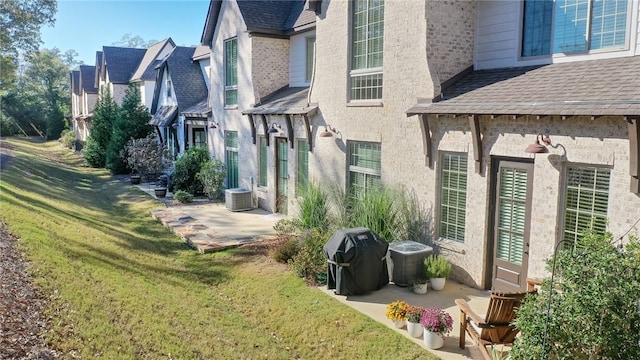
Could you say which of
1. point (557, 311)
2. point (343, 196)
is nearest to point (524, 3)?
point (343, 196)

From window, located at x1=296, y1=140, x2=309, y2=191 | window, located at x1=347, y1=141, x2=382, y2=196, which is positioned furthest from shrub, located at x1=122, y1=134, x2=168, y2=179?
window, located at x1=347, y1=141, x2=382, y2=196

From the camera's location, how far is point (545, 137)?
850 cm

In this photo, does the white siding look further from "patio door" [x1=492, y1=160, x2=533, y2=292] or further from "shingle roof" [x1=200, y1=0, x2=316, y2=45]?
"patio door" [x1=492, y1=160, x2=533, y2=292]

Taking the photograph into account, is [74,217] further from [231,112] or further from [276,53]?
[276,53]

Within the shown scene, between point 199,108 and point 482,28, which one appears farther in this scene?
point 199,108

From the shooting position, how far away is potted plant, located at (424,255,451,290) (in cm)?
995

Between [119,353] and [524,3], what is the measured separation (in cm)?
986

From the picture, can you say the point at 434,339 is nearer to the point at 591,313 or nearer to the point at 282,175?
the point at 591,313

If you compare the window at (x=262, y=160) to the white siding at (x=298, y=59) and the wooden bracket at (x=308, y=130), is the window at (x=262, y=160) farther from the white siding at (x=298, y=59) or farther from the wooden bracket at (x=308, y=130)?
the wooden bracket at (x=308, y=130)

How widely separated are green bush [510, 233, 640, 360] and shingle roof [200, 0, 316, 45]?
13839 mm

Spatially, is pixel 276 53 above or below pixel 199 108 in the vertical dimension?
above

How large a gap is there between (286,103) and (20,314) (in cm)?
1076

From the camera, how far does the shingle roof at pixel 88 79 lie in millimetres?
54403

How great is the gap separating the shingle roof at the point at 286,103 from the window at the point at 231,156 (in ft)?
9.21
